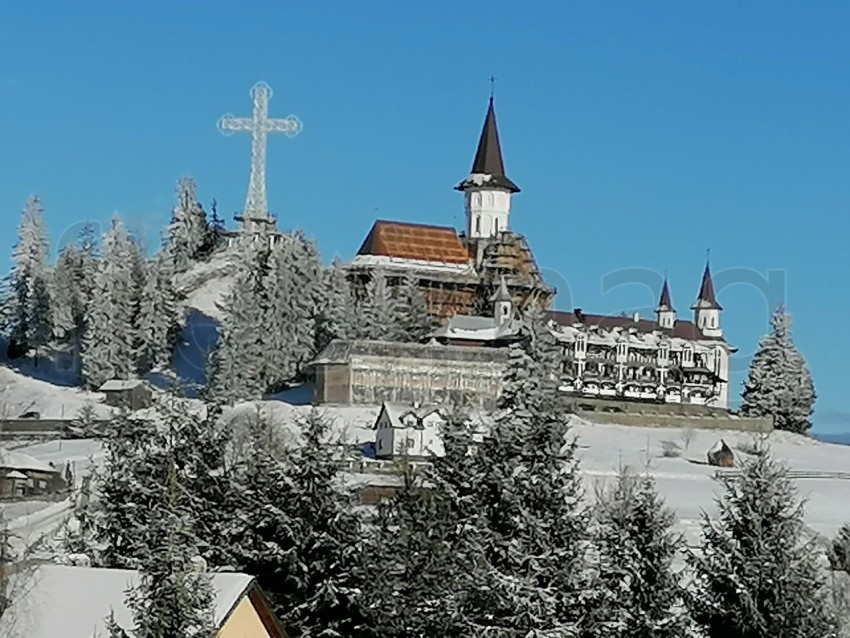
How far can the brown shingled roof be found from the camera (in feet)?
275

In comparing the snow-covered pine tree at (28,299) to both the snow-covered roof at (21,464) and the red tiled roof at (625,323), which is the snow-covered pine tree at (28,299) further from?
the snow-covered roof at (21,464)

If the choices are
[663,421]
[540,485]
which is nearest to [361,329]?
[663,421]

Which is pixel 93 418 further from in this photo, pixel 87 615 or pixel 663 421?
pixel 87 615

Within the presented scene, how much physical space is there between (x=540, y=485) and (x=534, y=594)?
1.58 metres

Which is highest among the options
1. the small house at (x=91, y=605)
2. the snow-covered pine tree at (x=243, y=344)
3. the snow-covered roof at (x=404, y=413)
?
the snow-covered pine tree at (x=243, y=344)

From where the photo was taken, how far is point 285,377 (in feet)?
235

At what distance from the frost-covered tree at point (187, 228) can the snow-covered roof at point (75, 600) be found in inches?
2992

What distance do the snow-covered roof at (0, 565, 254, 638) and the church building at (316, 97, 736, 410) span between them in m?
51.7

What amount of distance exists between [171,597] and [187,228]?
8239 centimetres

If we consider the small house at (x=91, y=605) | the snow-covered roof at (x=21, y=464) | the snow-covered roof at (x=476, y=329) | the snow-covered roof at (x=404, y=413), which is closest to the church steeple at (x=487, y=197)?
the snow-covered roof at (x=476, y=329)

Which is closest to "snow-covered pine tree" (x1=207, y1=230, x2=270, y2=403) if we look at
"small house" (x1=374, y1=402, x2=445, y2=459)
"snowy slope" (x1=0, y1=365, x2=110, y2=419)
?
"snowy slope" (x1=0, y1=365, x2=110, y2=419)

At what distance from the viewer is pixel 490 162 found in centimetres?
9225

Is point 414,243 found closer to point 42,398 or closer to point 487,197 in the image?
point 487,197

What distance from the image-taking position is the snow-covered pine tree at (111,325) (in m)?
71.0
